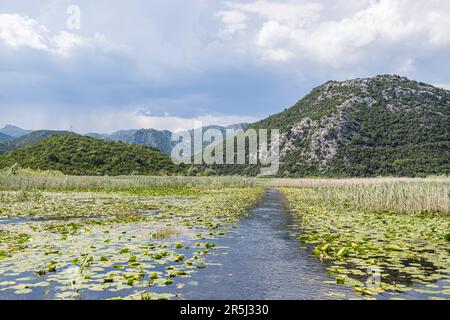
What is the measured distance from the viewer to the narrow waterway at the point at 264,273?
6.21 metres

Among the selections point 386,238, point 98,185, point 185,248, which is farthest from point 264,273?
point 98,185

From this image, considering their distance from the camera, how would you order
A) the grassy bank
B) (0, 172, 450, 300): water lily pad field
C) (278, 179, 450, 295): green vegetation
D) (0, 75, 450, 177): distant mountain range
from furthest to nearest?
(0, 75, 450, 177): distant mountain range < the grassy bank < (278, 179, 450, 295): green vegetation < (0, 172, 450, 300): water lily pad field

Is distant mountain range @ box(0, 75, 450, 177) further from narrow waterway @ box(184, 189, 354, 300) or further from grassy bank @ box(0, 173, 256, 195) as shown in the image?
narrow waterway @ box(184, 189, 354, 300)

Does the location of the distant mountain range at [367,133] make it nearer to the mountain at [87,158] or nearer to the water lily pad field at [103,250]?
the mountain at [87,158]

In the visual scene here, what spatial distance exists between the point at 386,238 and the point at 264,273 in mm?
5170

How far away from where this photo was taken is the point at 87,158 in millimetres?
72938

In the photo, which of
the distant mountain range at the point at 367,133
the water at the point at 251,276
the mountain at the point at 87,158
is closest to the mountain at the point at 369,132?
the distant mountain range at the point at 367,133

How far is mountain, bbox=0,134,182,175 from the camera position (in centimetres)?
6844

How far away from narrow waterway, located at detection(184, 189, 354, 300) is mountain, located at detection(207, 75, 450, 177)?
231ft

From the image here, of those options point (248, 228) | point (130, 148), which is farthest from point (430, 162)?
point (248, 228)

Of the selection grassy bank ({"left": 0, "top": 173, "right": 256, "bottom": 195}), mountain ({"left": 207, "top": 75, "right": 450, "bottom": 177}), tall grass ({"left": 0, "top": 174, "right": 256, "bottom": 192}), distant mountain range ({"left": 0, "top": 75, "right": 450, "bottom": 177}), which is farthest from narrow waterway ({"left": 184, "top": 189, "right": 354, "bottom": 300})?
mountain ({"left": 207, "top": 75, "right": 450, "bottom": 177})

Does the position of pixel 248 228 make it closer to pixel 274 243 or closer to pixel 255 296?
pixel 274 243

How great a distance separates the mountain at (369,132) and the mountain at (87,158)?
25.2 metres
